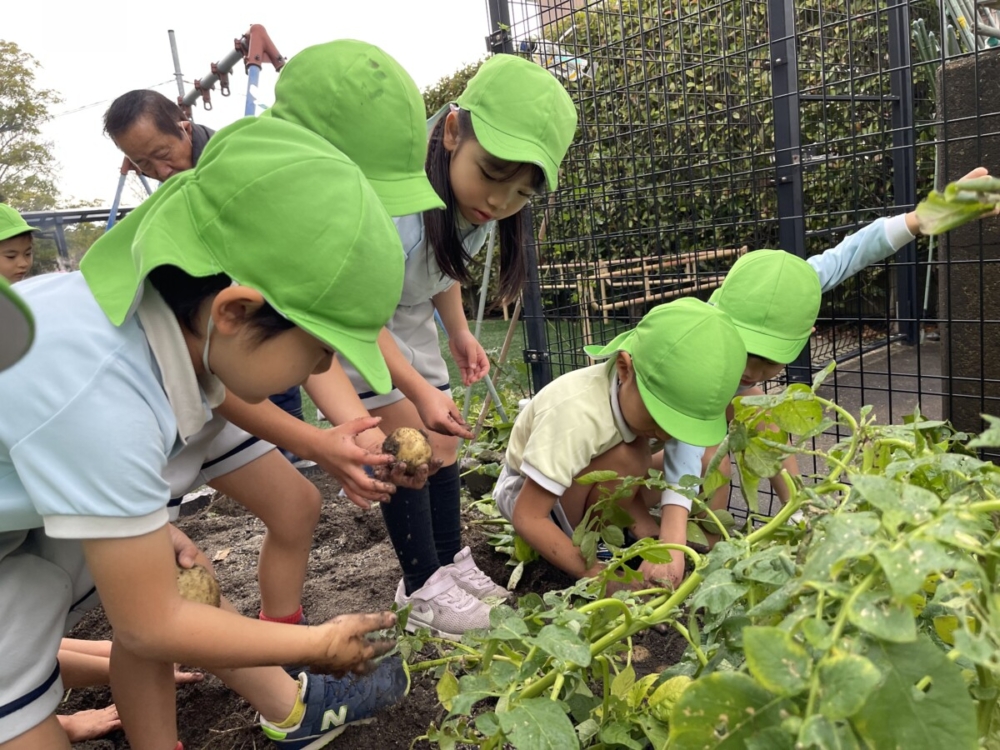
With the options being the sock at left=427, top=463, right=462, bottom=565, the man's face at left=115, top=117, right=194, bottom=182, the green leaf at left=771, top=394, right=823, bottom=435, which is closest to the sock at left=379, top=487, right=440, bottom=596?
the sock at left=427, top=463, right=462, bottom=565

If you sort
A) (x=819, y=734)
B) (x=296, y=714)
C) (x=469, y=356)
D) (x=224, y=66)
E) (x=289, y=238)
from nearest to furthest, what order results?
(x=819, y=734), (x=289, y=238), (x=296, y=714), (x=469, y=356), (x=224, y=66)

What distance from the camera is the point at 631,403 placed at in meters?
1.55

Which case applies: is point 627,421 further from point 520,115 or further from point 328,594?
point 328,594

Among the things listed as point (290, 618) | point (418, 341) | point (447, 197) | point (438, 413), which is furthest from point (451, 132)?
point (290, 618)

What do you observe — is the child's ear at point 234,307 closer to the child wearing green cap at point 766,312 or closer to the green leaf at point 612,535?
the green leaf at point 612,535

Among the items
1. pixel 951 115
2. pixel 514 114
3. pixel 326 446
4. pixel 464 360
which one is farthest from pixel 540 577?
pixel 951 115

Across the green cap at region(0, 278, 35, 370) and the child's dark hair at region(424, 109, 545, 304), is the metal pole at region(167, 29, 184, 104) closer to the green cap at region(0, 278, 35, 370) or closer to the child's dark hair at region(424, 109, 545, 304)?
the child's dark hair at region(424, 109, 545, 304)

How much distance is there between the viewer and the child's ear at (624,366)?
5.06 feet

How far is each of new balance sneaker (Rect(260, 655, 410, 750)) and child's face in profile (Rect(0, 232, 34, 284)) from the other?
181cm

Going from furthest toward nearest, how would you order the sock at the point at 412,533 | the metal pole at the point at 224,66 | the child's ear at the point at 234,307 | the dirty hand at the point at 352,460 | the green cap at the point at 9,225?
the metal pole at the point at 224,66
the green cap at the point at 9,225
the sock at the point at 412,533
the dirty hand at the point at 352,460
the child's ear at the point at 234,307

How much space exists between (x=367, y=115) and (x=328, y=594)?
3.63 ft

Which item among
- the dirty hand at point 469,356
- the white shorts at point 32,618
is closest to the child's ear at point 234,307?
the white shorts at point 32,618

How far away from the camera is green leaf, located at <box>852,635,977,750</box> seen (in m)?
0.45

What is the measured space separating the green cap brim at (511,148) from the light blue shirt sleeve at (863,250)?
2.75 ft
